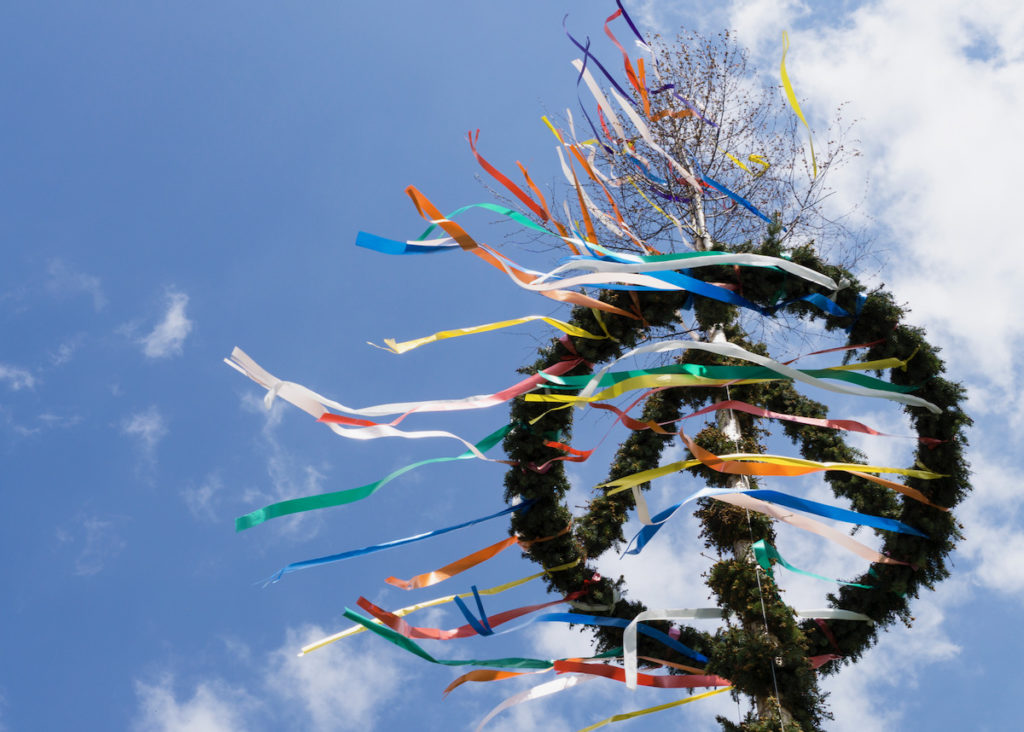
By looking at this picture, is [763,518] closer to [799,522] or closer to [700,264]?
[799,522]

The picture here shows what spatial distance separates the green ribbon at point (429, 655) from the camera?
4094mm

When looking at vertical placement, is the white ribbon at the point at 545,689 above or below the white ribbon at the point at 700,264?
below

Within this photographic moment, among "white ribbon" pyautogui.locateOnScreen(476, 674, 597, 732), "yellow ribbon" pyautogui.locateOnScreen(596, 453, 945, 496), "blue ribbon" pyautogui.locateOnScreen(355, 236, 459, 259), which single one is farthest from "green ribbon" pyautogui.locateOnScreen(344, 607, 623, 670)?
"blue ribbon" pyautogui.locateOnScreen(355, 236, 459, 259)

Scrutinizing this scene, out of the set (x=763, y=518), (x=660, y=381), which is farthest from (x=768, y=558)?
(x=660, y=381)

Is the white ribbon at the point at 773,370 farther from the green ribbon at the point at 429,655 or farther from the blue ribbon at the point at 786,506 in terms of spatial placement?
the green ribbon at the point at 429,655

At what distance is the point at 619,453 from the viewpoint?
18.9ft

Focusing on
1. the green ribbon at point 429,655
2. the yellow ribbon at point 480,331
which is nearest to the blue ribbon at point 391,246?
the yellow ribbon at point 480,331

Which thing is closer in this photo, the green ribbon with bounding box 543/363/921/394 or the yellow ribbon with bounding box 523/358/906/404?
the yellow ribbon with bounding box 523/358/906/404

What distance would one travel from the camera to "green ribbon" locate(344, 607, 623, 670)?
13.4ft

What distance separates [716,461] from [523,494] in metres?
1.31

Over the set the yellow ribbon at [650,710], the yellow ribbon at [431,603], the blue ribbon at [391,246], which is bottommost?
the yellow ribbon at [650,710]

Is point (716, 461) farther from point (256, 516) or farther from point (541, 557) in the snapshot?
point (256, 516)

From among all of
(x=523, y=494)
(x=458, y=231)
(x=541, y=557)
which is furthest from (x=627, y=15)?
(x=541, y=557)

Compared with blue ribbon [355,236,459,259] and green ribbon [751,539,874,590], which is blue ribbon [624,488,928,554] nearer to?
green ribbon [751,539,874,590]
